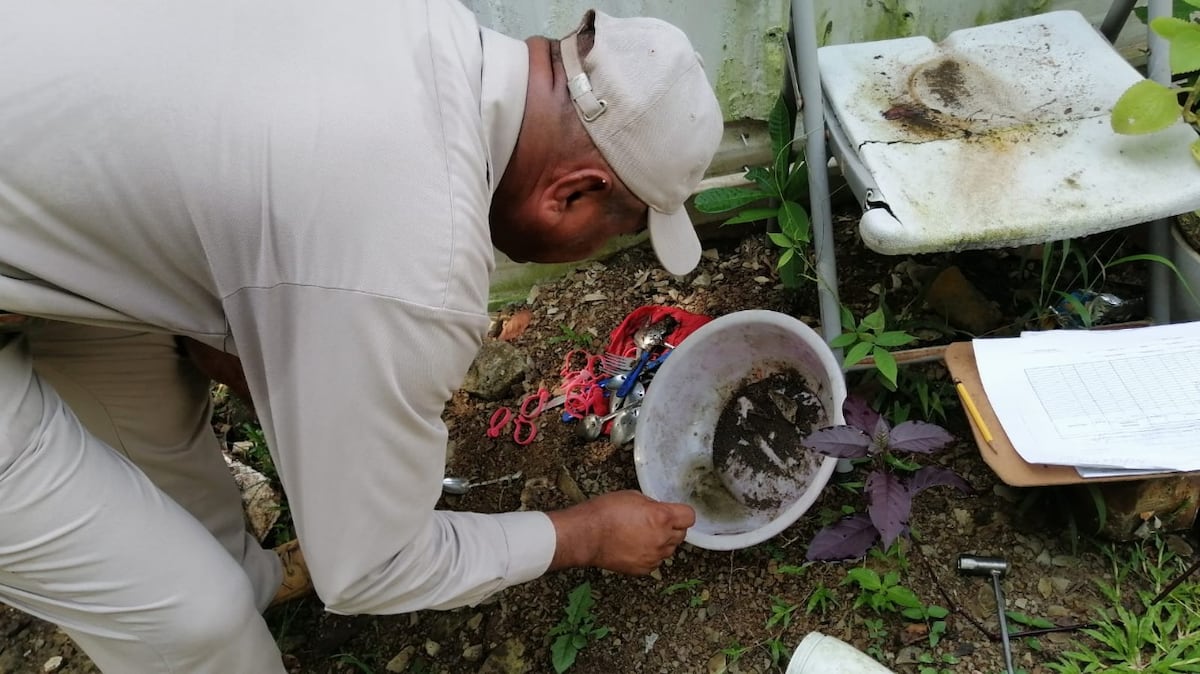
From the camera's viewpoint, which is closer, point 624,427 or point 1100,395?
point 1100,395

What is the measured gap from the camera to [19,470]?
107 centimetres

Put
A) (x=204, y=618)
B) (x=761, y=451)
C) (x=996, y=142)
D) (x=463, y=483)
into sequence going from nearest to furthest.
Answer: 1. (x=204, y=618)
2. (x=996, y=142)
3. (x=761, y=451)
4. (x=463, y=483)

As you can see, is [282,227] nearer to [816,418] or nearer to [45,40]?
[45,40]

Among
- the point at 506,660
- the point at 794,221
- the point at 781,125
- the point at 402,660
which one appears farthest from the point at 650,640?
the point at 781,125

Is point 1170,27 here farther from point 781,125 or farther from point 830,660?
point 830,660

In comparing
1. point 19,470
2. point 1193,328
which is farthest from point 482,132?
point 1193,328

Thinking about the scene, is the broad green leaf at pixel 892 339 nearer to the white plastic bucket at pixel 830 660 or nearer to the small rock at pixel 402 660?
→ the white plastic bucket at pixel 830 660

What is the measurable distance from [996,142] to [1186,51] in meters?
0.33

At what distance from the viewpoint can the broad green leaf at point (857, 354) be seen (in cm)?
152

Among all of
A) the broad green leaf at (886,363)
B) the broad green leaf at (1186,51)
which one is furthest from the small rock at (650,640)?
the broad green leaf at (1186,51)

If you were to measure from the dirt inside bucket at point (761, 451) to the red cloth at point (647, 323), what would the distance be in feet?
0.79

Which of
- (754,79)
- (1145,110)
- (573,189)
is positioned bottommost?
(754,79)

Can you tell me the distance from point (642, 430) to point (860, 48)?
936mm

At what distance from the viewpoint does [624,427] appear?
1.88 meters
